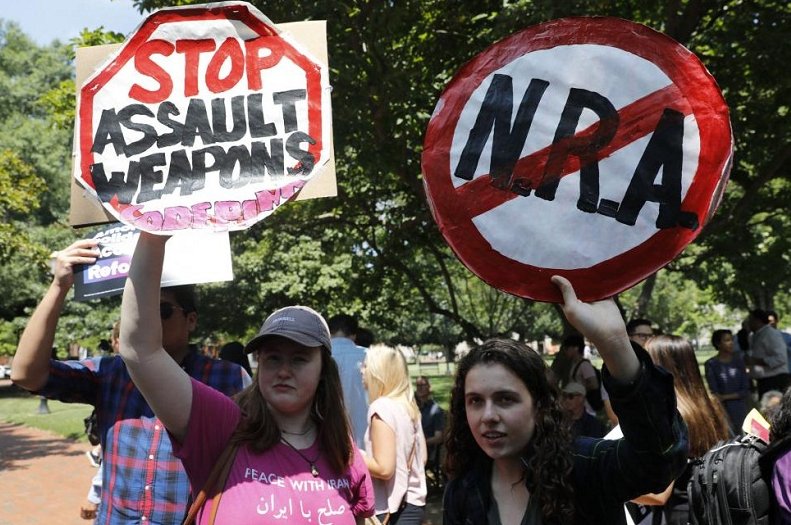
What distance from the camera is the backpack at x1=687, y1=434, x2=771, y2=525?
8.34 ft

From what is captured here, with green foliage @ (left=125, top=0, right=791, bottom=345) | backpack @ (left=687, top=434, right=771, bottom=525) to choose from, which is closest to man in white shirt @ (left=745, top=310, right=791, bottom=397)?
green foliage @ (left=125, top=0, right=791, bottom=345)

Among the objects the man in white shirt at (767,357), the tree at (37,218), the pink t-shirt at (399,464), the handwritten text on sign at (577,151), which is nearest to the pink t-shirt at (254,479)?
the handwritten text on sign at (577,151)

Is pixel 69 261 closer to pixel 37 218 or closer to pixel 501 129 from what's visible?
pixel 501 129

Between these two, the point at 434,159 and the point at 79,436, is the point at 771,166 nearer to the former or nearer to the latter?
the point at 434,159

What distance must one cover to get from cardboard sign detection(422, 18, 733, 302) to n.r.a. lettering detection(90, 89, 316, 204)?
0.44m

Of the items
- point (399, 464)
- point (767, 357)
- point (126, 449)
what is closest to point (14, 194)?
point (399, 464)

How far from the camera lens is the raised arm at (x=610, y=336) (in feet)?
5.25

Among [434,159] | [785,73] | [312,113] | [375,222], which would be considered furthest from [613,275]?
[375,222]

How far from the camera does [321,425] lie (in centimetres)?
241

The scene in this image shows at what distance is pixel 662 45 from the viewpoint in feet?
5.92

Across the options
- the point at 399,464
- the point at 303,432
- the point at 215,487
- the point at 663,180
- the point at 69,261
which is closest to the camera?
the point at 663,180

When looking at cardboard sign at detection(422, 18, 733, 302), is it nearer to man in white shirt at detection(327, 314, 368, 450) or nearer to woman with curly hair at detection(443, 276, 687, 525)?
woman with curly hair at detection(443, 276, 687, 525)

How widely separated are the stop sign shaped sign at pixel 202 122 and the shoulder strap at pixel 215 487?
680mm

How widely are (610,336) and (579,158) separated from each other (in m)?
0.46
